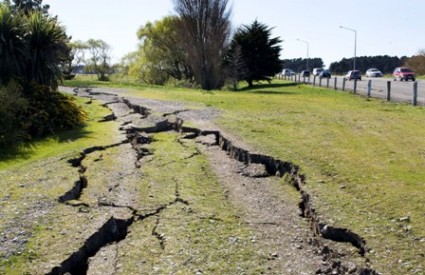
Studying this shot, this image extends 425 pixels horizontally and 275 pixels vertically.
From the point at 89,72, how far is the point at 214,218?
191ft

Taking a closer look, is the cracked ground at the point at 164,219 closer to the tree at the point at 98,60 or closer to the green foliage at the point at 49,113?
the green foliage at the point at 49,113

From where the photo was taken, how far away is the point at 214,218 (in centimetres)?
563

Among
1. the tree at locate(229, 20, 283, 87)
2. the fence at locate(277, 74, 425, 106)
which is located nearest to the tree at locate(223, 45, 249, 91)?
the tree at locate(229, 20, 283, 87)

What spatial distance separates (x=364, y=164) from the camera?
7.53 meters

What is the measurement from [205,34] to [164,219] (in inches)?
1210

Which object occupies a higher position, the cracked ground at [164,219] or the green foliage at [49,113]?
the green foliage at [49,113]

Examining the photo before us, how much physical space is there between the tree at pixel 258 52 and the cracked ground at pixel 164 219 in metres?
28.0

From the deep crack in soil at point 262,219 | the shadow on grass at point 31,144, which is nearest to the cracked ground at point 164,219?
the deep crack in soil at point 262,219

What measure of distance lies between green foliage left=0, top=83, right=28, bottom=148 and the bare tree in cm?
2463

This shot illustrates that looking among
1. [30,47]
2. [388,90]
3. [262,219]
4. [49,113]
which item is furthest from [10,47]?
[388,90]

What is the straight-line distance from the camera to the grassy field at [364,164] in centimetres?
471

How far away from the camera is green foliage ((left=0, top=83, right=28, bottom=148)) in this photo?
10203 millimetres

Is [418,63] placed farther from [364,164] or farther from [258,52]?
[364,164]

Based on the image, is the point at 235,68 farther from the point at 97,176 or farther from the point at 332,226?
the point at 332,226
